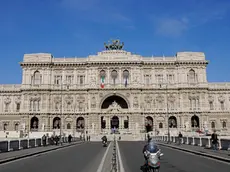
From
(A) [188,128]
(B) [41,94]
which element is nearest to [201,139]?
(A) [188,128]

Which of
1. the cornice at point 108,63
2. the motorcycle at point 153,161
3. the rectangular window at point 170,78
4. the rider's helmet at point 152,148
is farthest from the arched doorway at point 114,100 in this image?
the motorcycle at point 153,161

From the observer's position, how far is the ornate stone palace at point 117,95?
6475cm

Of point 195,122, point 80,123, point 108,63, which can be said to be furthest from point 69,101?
point 195,122

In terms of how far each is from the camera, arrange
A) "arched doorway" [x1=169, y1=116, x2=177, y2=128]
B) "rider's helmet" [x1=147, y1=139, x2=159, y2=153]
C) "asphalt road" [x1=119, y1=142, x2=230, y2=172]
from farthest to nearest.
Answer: "arched doorway" [x1=169, y1=116, x2=177, y2=128]
"asphalt road" [x1=119, y1=142, x2=230, y2=172]
"rider's helmet" [x1=147, y1=139, x2=159, y2=153]

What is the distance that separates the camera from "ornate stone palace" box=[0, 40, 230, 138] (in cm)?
6475

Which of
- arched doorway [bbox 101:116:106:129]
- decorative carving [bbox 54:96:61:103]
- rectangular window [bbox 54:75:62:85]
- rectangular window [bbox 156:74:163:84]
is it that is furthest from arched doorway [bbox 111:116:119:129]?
rectangular window [bbox 54:75:62:85]

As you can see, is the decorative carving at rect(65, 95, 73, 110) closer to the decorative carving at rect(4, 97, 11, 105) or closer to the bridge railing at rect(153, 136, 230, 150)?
the decorative carving at rect(4, 97, 11, 105)

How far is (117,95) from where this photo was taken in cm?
6588

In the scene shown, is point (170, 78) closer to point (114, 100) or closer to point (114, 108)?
point (114, 100)

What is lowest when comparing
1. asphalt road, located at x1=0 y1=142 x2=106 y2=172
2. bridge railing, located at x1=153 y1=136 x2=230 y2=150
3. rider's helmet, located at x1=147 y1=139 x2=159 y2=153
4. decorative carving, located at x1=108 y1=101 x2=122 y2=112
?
bridge railing, located at x1=153 y1=136 x2=230 y2=150

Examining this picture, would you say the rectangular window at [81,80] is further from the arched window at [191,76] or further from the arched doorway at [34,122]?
the arched window at [191,76]

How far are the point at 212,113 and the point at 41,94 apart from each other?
44680mm

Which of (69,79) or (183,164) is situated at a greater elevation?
(69,79)

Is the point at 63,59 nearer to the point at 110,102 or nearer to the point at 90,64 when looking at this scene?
the point at 90,64
